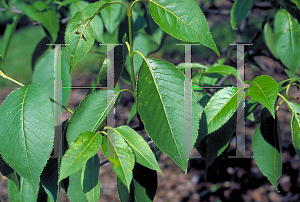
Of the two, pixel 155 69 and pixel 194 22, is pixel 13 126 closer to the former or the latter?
pixel 155 69

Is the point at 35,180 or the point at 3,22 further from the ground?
the point at 3,22

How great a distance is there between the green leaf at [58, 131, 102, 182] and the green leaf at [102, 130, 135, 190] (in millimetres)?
32

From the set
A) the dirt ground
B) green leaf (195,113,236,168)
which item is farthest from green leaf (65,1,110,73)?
the dirt ground

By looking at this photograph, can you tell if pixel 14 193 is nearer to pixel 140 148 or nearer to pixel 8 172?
pixel 8 172

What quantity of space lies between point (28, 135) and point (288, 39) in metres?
0.85

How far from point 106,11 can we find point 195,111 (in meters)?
0.75

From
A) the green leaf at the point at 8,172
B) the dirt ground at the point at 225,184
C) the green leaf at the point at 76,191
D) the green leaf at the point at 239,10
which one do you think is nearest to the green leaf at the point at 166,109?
the green leaf at the point at 76,191

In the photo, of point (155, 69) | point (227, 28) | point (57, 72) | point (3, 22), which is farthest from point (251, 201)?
point (3, 22)

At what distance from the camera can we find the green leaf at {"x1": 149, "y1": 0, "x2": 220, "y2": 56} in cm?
57

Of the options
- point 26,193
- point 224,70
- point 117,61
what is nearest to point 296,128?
point 224,70

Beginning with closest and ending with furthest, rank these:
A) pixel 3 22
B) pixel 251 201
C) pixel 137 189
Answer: pixel 137 189 → pixel 251 201 → pixel 3 22

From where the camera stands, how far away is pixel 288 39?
37.2 inches

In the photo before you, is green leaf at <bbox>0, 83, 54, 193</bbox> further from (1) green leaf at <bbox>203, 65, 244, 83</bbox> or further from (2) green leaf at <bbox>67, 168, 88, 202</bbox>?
(1) green leaf at <bbox>203, 65, 244, 83</bbox>

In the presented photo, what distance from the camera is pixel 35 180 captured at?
22.6 inches
